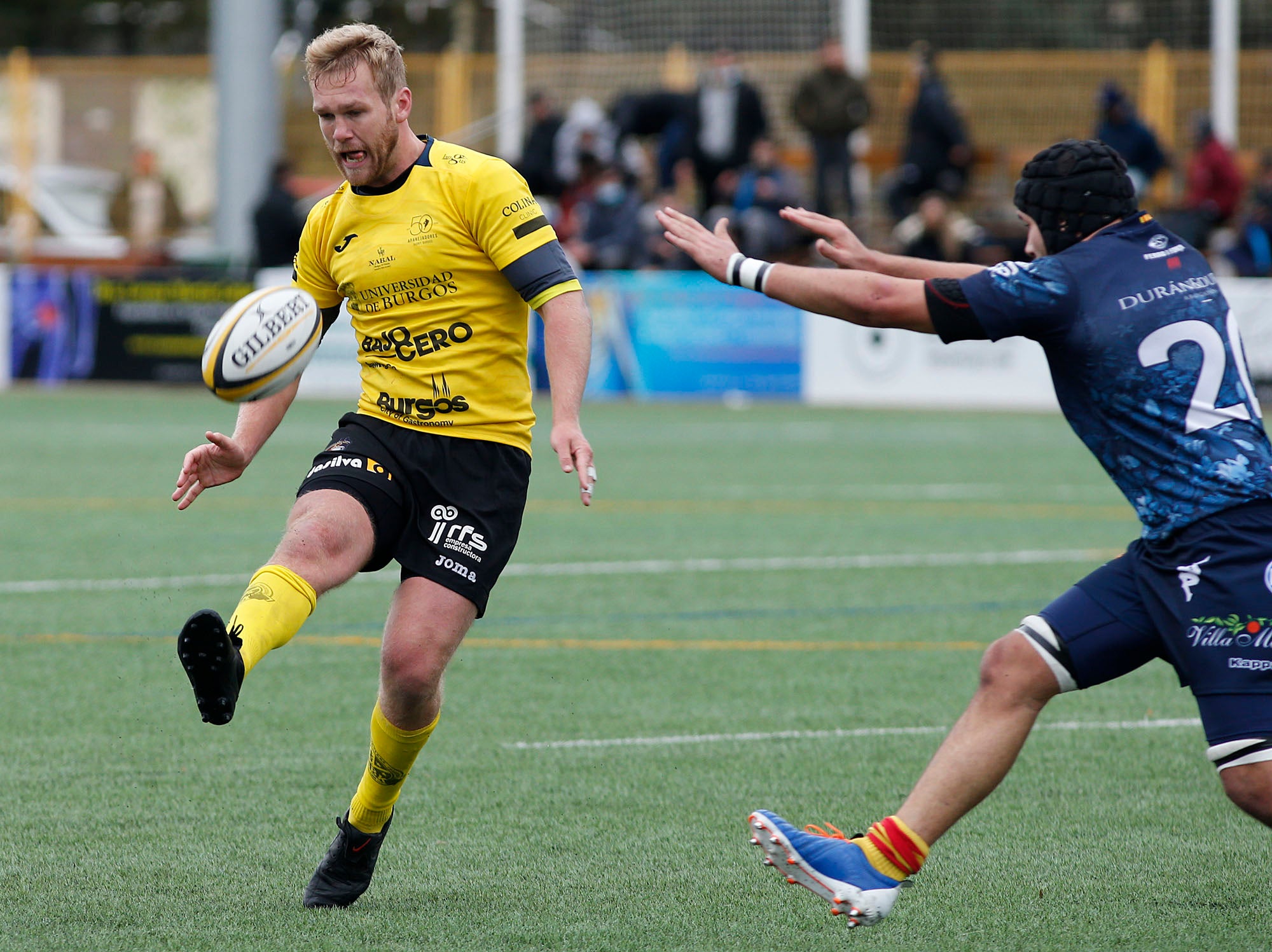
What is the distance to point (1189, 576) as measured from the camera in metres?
4.30

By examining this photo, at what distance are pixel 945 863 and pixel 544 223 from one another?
208 cm

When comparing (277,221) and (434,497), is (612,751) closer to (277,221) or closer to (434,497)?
(434,497)

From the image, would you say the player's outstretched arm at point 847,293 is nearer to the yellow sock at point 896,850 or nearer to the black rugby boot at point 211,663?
the yellow sock at point 896,850

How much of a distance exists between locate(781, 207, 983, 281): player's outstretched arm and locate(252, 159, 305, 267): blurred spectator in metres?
18.6

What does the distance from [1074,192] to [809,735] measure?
296 cm

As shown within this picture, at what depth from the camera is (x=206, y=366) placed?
4.81m

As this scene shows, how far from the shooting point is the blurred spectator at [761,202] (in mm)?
22297

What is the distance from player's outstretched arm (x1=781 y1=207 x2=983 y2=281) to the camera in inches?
197

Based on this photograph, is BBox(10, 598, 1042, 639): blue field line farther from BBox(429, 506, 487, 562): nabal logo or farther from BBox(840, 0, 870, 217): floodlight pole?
BBox(840, 0, 870, 217): floodlight pole

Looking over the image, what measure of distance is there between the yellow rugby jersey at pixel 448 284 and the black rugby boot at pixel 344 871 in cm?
109

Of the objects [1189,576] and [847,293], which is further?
[847,293]

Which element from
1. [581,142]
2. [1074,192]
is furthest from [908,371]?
[1074,192]

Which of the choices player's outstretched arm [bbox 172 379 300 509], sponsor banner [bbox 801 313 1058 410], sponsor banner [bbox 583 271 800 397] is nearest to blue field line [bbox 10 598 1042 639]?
player's outstretched arm [bbox 172 379 300 509]

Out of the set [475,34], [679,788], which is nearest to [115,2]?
[475,34]
